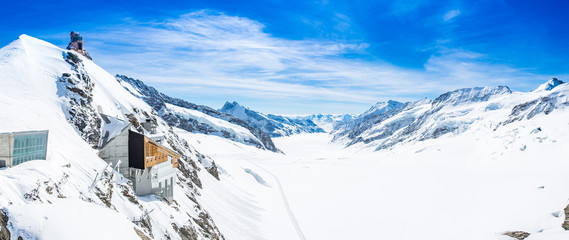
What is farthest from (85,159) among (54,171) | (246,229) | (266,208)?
(266,208)

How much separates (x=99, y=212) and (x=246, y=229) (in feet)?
84.6

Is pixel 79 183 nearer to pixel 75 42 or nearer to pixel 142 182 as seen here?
pixel 142 182

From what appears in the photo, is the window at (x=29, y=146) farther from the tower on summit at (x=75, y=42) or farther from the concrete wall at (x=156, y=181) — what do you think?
the tower on summit at (x=75, y=42)

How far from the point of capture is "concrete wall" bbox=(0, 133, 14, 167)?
14.5m

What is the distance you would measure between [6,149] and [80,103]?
1649cm

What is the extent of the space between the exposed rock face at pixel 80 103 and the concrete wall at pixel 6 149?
11.8 metres

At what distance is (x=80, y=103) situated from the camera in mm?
29531

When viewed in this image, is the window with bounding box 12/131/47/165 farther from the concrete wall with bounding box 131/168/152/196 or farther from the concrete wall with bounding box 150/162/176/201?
the concrete wall with bounding box 150/162/176/201

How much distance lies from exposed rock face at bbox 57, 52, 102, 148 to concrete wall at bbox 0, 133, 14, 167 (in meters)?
11.8

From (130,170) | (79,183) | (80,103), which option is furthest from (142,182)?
(80,103)

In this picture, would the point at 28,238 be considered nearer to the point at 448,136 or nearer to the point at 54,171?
the point at 54,171

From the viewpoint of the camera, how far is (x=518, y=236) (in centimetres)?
3500

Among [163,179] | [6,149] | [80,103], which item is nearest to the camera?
[6,149]

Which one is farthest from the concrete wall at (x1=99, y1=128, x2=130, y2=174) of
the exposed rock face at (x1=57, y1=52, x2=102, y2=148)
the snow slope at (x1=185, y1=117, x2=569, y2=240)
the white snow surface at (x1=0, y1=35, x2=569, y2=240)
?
the snow slope at (x1=185, y1=117, x2=569, y2=240)
